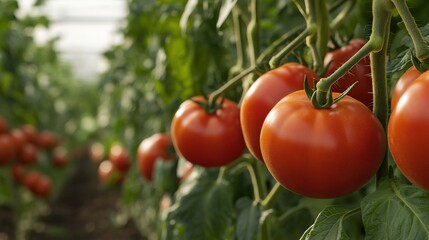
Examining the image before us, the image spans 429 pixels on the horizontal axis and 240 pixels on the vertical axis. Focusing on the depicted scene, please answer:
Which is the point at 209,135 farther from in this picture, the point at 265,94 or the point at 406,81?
the point at 406,81

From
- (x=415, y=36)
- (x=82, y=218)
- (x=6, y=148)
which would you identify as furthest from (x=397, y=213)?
(x=82, y=218)

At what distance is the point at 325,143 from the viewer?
0.68 metres

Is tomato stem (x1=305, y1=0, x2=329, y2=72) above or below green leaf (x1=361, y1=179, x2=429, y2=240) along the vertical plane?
above

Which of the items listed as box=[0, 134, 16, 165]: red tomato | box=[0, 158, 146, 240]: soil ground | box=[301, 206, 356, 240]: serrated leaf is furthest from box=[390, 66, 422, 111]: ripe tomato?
box=[0, 158, 146, 240]: soil ground

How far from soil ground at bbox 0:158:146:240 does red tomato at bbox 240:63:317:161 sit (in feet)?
13.3

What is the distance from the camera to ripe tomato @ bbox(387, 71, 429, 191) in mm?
581

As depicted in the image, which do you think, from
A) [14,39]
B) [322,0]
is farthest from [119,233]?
[322,0]

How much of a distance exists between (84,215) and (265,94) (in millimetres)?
5224

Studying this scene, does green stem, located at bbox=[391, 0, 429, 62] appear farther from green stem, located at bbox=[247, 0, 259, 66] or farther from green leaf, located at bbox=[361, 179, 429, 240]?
green stem, located at bbox=[247, 0, 259, 66]

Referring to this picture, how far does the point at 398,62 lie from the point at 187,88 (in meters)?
0.71

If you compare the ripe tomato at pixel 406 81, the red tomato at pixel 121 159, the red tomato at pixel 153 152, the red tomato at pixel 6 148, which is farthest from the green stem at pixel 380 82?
the red tomato at pixel 121 159

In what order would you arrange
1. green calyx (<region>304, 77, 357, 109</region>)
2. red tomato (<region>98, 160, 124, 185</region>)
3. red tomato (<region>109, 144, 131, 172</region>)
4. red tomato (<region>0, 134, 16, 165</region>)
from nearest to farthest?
green calyx (<region>304, 77, 357, 109</region>) → red tomato (<region>0, 134, 16, 165</region>) → red tomato (<region>109, 144, 131, 172</region>) → red tomato (<region>98, 160, 124, 185</region>)

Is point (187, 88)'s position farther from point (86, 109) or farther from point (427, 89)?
point (86, 109)

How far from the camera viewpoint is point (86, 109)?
31.1 ft
